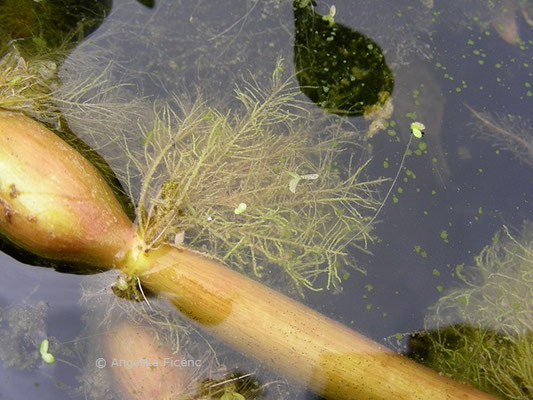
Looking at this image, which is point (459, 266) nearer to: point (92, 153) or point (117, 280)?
point (117, 280)

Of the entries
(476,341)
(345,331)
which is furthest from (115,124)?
(476,341)

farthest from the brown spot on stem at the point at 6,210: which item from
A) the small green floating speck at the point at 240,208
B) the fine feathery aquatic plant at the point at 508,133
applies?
the fine feathery aquatic plant at the point at 508,133

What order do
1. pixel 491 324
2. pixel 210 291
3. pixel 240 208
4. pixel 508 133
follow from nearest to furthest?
1. pixel 210 291
2. pixel 240 208
3. pixel 491 324
4. pixel 508 133

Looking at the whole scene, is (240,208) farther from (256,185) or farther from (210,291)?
(210,291)

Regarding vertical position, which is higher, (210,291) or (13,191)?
(13,191)

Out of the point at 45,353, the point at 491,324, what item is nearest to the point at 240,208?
the point at 45,353

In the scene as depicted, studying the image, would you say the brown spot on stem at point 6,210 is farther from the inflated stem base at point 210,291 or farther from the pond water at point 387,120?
the pond water at point 387,120

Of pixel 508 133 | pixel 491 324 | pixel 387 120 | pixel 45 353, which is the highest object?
pixel 508 133
